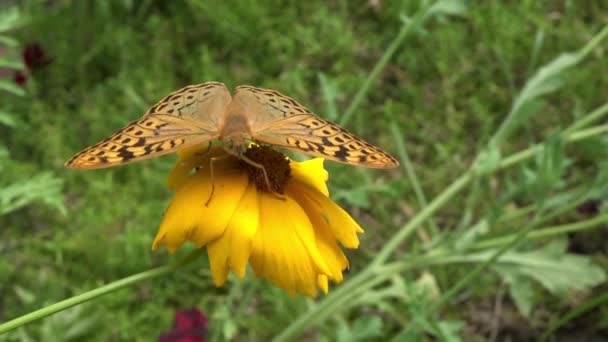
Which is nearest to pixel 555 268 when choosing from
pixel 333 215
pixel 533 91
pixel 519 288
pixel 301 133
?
pixel 519 288

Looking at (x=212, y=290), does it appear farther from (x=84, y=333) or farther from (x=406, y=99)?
(x=406, y=99)

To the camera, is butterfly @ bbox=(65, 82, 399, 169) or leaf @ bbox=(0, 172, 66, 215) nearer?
butterfly @ bbox=(65, 82, 399, 169)

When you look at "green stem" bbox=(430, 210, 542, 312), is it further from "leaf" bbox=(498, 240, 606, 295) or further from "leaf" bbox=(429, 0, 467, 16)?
"leaf" bbox=(429, 0, 467, 16)

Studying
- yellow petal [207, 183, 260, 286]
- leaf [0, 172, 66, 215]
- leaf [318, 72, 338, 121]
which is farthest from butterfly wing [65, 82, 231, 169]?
leaf [318, 72, 338, 121]

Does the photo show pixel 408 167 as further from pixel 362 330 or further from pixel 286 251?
pixel 286 251

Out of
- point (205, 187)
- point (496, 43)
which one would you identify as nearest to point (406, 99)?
point (496, 43)

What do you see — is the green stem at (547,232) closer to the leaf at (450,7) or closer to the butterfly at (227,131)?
the leaf at (450,7)
